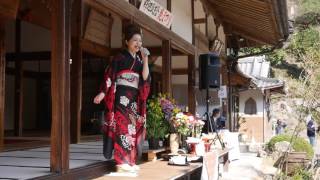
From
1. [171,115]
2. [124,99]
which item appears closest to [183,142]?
[171,115]

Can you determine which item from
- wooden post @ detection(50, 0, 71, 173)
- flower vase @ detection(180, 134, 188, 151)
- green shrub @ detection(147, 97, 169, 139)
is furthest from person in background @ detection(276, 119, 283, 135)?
wooden post @ detection(50, 0, 71, 173)

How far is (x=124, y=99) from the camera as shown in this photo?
4727 mm

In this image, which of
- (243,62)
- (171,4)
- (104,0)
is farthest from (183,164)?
(243,62)

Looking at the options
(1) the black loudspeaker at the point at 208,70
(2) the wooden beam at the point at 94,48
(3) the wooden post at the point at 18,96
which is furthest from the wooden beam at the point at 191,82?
(3) the wooden post at the point at 18,96

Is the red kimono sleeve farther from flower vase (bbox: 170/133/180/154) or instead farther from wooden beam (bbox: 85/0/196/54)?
flower vase (bbox: 170/133/180/154)

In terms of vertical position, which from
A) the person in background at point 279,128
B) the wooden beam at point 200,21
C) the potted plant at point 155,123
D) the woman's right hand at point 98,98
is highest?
the wooden beam at point 200,21

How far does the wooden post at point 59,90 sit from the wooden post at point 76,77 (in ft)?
11.5

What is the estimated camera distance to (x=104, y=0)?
4793 mm

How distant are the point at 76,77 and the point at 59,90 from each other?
146 inches

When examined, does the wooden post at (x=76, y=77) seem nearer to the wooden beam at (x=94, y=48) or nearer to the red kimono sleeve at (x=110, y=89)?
the wooden beam at (x=94, y=48)

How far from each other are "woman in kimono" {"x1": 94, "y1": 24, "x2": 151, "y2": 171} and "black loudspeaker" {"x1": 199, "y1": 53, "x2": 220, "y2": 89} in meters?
4.22

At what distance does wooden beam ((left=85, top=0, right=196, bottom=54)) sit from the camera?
4.99 metres

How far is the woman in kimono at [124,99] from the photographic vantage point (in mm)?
4656

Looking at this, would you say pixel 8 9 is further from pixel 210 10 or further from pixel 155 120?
pixel 210 10
